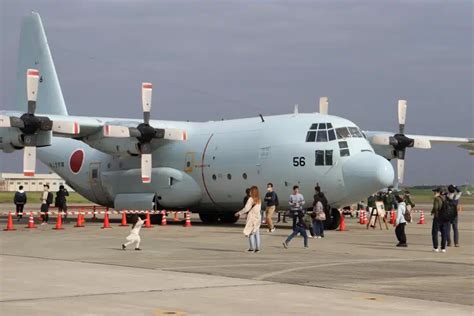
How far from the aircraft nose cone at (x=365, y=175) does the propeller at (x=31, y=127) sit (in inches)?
395

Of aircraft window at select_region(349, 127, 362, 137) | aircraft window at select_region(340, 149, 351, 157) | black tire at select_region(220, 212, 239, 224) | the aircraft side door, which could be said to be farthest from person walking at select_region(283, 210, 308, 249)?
the aircraft side door

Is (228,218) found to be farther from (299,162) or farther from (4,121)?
(4,121)

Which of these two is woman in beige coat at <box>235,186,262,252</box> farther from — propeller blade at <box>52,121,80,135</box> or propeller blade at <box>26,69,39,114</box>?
propeller blade at <box>26,69,39,114</box>

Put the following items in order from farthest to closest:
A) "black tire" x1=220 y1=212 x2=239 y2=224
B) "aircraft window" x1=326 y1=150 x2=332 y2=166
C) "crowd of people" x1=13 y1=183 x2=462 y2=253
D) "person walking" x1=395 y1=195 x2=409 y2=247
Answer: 1. "black tire" x1=220 y1=212 x2=239 y2=224
2. "aircraft window" x1=326 y1=150 x2=332 y2=166
3. "person walking" x1=395 y1=195 x2=409 y2=247
4. "crowd of people" x1=13 y1=183 x2=462 y2=253

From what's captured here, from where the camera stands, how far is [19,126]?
91.4ft

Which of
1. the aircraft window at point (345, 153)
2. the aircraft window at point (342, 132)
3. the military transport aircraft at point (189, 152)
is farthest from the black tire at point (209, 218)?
the aircraft window at point (345, 153)

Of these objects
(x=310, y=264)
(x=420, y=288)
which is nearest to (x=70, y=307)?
(x=420, y=288)

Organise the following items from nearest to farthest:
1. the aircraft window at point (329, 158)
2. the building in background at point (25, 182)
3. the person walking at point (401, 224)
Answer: the person walking at point (401, 224) < the aircraft window at point (329, 158) < the building in background at point (25, 182)

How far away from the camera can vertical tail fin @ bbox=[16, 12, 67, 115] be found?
3603 centimetres

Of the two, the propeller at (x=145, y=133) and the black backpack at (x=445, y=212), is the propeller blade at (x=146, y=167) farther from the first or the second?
the black backpack at (x=445, y=212)

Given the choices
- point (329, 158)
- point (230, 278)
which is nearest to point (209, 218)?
point (329, 158)

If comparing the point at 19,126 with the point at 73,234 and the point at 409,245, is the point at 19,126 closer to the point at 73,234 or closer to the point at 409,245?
the point at 73,234

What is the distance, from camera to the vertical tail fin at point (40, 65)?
36.0 meters

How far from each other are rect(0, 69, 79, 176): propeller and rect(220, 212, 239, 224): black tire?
7.34m
